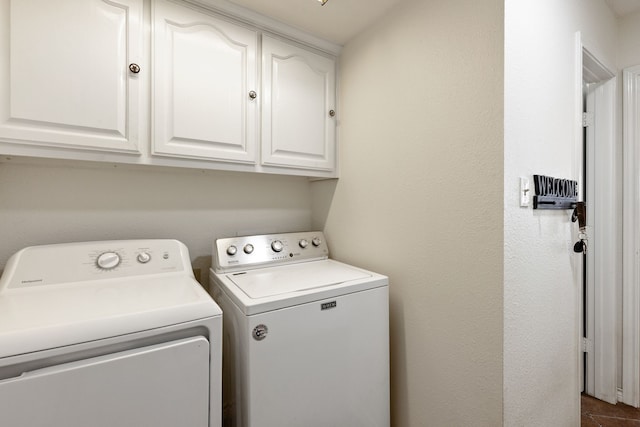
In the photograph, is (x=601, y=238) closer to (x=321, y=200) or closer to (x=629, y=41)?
(x=629, y=41)

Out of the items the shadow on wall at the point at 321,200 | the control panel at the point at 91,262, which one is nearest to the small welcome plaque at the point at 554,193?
the shadow on wall at the point at 321,200

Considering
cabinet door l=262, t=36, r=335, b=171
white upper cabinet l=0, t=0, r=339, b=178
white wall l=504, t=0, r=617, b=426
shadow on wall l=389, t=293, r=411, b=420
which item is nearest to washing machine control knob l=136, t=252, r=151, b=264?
white upper cabinet l=0, t=0, r=339, b=178

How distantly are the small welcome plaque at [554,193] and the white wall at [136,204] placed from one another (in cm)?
138

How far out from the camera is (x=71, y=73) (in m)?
1.08

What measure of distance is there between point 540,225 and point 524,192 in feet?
0.76

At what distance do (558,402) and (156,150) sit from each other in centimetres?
219

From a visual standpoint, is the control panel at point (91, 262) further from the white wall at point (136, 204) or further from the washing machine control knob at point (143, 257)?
the white wall at point (136, 204)

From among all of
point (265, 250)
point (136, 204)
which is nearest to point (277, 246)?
point (265, 250)

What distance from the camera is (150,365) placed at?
804 millimetres

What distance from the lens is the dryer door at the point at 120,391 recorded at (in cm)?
68

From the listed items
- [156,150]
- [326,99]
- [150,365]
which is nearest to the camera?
[150,365]

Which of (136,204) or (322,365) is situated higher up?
(136,204)

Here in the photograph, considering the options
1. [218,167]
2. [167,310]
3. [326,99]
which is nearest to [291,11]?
[326,99]

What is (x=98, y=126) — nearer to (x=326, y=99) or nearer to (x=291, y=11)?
(x=291, y=11)
